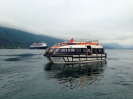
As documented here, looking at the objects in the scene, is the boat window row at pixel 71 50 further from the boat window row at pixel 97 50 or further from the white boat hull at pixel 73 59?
the boat window row at pixel 97 50

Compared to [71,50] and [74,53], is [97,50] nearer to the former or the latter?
[74,53]

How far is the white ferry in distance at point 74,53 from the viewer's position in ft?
84.2

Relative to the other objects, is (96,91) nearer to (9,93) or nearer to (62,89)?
(62,89)

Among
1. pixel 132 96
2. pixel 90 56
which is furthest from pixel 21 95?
pixel 90 56

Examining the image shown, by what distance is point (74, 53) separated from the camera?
26688mm

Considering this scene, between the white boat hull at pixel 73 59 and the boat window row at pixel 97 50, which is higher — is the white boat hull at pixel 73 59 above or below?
Answer: below

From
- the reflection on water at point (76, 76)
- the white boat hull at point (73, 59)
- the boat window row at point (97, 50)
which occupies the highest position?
the boat window row at point (97, 50)

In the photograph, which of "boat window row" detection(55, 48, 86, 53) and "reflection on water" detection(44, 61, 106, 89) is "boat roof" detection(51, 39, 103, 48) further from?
"reflection on water" detection(44, 61, 106, 89)

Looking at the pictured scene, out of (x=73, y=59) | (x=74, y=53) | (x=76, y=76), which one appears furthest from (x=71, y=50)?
(x=76, y=76)

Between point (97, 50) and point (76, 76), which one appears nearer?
Result: point (76, 76)

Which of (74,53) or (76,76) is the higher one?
(74,53)

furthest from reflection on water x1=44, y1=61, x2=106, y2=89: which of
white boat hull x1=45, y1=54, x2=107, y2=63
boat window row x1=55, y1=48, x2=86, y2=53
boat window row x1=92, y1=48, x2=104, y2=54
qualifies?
boat window row x1=92, y1=48, x2=104, y2=54

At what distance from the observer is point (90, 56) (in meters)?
28.1

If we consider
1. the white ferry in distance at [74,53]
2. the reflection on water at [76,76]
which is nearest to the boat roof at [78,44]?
the white ferry in distance at [74,53]
